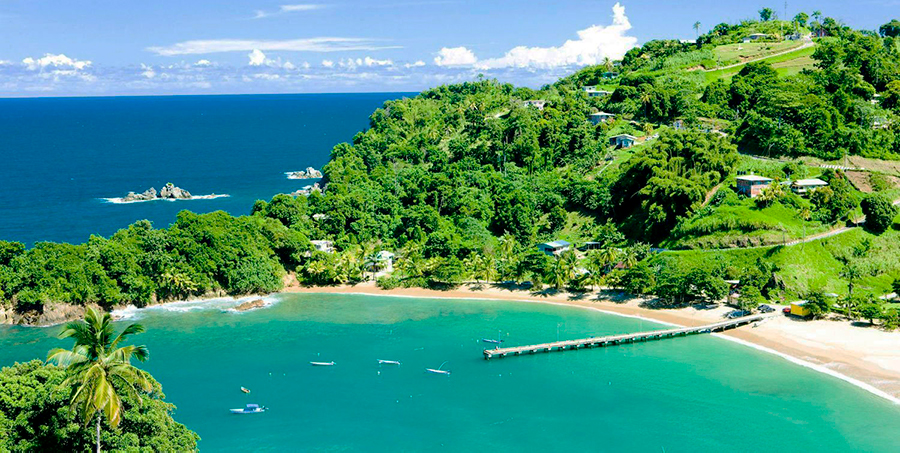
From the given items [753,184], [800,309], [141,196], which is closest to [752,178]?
[753,184]

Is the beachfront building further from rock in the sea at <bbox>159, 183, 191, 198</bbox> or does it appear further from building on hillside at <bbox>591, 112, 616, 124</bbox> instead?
rock in the sea at <bbox>159, 183, 191, 198</bbox>

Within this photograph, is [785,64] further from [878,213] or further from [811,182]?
[878,213]

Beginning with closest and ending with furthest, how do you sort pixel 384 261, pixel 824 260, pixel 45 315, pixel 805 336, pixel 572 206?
pixel 805 336, pixel 45 315, pixel 824 260, pixel 384 261, pixel 572 206

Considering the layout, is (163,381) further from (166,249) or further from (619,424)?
(619,424)

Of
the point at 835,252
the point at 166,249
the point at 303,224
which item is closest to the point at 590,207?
the point at 835,252

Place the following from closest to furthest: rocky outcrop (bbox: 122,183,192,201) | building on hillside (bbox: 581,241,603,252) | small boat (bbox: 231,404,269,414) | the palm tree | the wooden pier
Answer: the palm tree
small boat (bbox: 231,404,269,414)
the wooden pier
building on hillside (bbox: 581,241,603,252)
rocky outcrop (bbox: 122,183,192,201)

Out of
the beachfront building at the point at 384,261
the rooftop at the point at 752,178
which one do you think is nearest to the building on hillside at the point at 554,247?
the beachfront building at the point at 384,261

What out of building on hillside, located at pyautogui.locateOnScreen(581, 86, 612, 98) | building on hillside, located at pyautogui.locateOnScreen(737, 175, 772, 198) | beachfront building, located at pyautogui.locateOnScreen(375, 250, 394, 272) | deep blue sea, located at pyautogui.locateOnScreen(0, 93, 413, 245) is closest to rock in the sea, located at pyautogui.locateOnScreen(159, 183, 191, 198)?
deep blue sea, located at pyautogui.locateOnScreen(0, 93, 413, 245)
